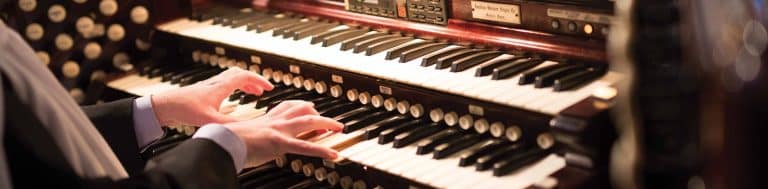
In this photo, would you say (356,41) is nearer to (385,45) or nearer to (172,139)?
(385,45)

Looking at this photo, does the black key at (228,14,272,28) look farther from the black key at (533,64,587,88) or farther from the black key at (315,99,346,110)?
the black key at (533,64,587,88)

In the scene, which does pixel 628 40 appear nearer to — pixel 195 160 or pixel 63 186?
pixel 195 160

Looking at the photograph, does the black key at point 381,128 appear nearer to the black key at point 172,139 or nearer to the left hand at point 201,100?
the left hand at point 201,100

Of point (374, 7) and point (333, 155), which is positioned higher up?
point (374, 7)

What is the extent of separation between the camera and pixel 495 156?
217 centimetres

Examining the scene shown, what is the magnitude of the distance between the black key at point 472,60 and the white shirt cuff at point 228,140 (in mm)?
588

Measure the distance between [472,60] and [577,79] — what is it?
1.10 feet

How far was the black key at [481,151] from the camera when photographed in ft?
7.16

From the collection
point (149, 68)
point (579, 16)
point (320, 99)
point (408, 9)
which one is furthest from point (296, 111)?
point (149, 68)

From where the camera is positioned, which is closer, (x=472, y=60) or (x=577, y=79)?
(x=577, y=79)

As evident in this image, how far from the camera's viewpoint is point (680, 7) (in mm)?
1681

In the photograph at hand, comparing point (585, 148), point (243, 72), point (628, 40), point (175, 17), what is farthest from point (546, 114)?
point (175, 17)

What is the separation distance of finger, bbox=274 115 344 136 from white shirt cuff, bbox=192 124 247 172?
150 millimetres

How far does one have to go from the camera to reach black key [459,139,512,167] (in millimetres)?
2184
